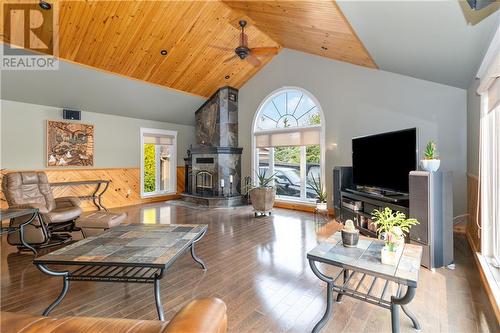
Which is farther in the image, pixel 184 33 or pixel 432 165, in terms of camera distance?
pixel 184 33

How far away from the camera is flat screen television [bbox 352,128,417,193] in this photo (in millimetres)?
3184

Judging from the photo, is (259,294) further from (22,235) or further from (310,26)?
(310,26)

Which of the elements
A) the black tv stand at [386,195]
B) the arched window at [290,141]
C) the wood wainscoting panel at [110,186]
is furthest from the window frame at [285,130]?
the wood wainscoting panel at [110,186]

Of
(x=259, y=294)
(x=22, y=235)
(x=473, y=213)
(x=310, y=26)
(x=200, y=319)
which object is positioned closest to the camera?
(x=200, y=319)

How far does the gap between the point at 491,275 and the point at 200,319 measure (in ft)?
9.63

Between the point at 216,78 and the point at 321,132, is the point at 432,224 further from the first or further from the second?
the point at 216,78

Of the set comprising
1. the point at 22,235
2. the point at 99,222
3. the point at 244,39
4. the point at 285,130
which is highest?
the point at 244,39

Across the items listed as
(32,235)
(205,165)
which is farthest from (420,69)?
(32,235)

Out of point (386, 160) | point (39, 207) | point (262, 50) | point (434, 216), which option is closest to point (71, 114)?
point (39, 207)

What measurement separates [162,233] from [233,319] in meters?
1.20

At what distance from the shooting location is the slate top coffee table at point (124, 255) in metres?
1.93

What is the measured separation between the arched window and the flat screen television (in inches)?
55.1

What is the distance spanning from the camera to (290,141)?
20.5 ft

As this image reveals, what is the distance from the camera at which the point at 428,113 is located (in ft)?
14.1
